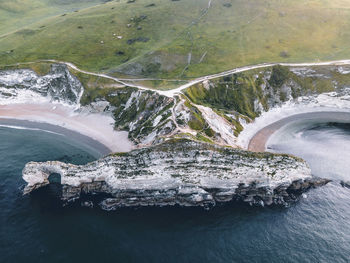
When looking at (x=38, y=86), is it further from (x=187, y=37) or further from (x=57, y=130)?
(x=187, y=37)

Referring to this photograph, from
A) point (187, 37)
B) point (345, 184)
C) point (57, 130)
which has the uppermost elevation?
point (187, 37)

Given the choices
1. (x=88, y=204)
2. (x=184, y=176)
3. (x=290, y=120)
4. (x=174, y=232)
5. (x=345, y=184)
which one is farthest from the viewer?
(x=290, y=120)

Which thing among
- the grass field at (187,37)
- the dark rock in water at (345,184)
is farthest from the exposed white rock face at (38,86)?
the dark rock in water at (345,184)

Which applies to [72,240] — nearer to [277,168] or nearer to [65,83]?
[277,168]

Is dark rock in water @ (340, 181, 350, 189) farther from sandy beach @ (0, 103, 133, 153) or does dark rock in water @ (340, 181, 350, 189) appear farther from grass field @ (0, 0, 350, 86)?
grass field @ (0, 0, 350, 86)

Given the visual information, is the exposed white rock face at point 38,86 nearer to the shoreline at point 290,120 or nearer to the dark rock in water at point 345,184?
the shoreline at point 290,120

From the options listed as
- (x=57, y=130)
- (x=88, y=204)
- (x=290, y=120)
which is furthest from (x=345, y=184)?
(x=57, y=130)

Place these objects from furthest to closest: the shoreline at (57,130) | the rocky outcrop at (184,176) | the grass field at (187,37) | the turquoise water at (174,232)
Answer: the grass field at (187,37) < the shoreline at (57,130) < the rocky outcrop at (184,176) < the turquoise water at (174,232)
